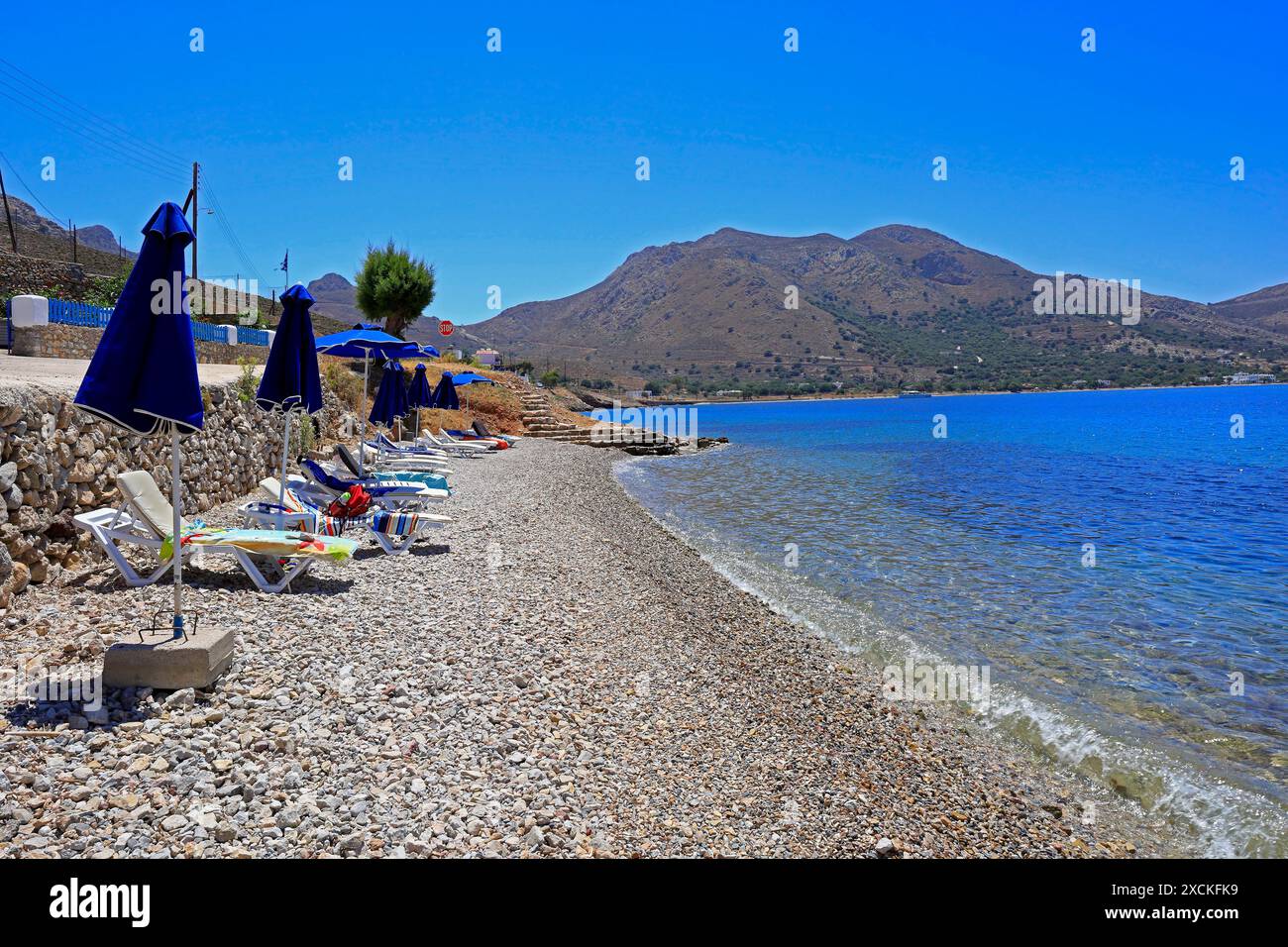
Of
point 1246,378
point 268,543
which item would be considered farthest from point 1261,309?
point 268,543

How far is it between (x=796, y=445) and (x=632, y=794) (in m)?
38.6

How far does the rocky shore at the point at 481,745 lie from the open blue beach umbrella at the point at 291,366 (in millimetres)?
2144

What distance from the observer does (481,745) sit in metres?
4.63

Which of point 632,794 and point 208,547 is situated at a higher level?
point 208,547

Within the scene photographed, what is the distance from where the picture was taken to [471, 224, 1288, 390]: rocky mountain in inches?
4756

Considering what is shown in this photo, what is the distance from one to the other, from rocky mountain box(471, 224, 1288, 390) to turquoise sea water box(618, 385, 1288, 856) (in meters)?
82.4

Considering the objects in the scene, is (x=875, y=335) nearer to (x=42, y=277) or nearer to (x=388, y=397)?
(x=42, y=277)

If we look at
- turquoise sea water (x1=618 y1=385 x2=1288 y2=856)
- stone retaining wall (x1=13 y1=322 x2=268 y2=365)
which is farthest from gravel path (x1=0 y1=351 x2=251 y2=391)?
turquoise sea water (x1=618 y1=385 x2=1288 y2=856)

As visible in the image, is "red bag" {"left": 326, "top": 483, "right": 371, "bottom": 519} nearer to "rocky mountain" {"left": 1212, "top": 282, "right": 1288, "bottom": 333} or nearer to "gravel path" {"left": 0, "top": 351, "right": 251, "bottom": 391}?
"gravel path" {"left": 0, "top": 351, "right": 251, "bottom": 391}
